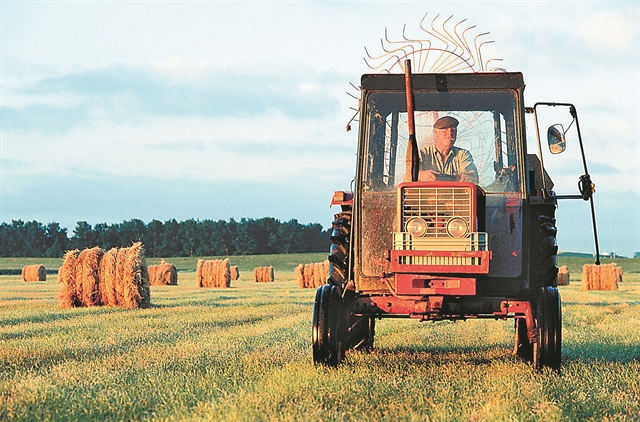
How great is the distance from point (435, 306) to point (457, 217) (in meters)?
0.86

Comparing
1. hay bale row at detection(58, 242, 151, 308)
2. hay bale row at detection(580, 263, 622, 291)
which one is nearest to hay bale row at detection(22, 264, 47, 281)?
hay bale row at detection(58, 242, 151, 308)

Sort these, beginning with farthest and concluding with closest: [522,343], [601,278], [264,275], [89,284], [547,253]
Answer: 1. [264,275]
2. [601,278]
3. [89,284]
4. [522,343]
5. [547,253]

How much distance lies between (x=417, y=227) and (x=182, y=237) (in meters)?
102

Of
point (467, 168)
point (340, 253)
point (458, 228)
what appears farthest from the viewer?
point (340, 253)

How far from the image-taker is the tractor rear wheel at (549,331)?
7.96 m

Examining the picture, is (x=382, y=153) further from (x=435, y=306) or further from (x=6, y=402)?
(x=6, y=402)

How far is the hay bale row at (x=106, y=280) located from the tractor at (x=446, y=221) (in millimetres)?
11010

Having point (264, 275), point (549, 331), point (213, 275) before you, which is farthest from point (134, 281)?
point (264, 275)

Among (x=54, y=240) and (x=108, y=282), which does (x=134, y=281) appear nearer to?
(x=108, y=282)

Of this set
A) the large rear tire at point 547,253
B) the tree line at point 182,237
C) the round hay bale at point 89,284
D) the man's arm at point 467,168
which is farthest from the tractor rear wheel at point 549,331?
the tree line at point 182,237

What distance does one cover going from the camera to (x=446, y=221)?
7598 millimetres

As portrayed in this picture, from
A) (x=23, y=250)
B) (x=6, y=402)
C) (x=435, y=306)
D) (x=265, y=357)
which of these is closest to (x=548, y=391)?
(x=435, y=306)

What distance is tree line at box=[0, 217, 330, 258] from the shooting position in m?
102

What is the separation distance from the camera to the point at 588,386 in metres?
7.21
